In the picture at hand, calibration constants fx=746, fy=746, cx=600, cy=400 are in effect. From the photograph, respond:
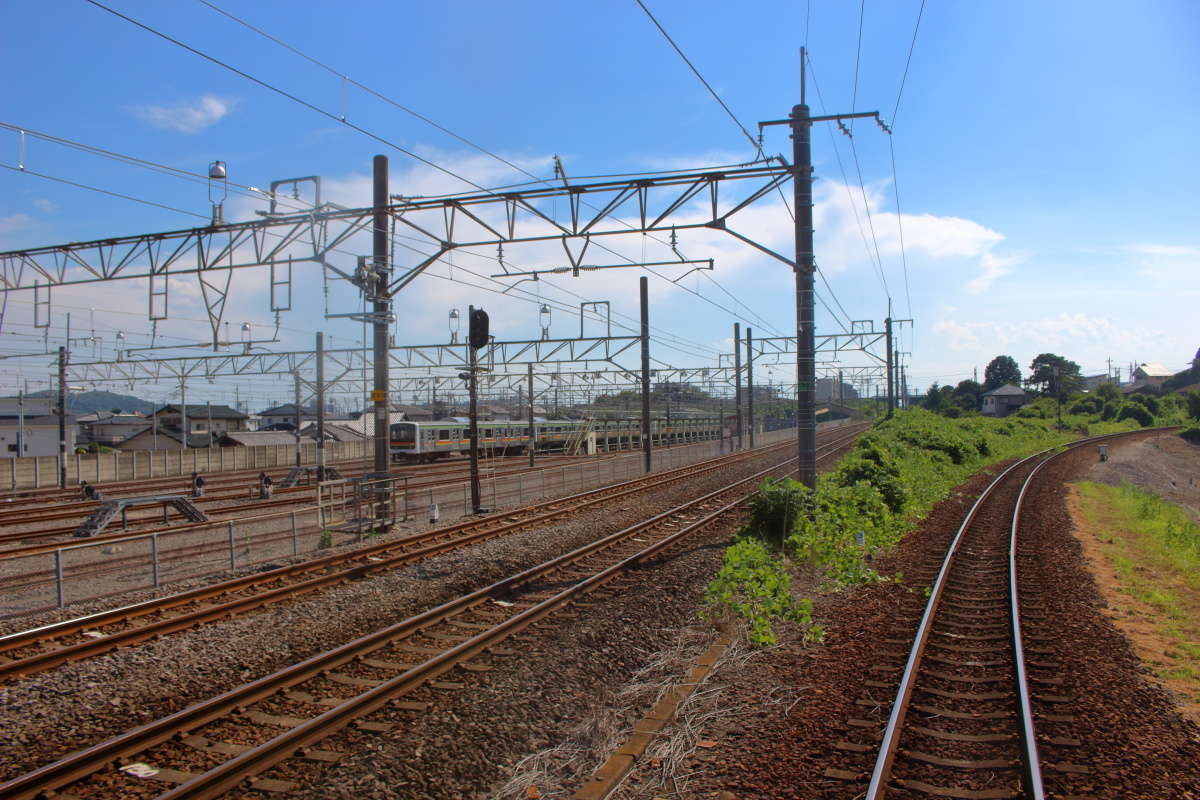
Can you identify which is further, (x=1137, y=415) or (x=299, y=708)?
(x=1137, y=415)

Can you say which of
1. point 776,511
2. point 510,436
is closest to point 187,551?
point 776,511

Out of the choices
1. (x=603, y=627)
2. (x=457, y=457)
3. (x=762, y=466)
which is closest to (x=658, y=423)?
(x=457, y=457)

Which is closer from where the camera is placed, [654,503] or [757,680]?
[757,680]

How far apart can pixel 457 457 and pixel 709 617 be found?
44507 mm

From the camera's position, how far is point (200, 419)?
6931 centimetres

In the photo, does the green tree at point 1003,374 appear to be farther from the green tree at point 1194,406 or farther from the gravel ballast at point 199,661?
the gravel ballast at point 199,661

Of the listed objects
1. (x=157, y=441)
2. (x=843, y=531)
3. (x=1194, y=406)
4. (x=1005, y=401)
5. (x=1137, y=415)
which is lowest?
(x=843, y=531)

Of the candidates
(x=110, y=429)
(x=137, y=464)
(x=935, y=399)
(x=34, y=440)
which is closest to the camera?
(x=137, y=464)

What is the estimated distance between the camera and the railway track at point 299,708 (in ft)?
16.6

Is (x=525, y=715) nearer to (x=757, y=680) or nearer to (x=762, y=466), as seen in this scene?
(x=757, y=680)

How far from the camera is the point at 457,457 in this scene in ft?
170

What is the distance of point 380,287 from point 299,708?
1069 cm

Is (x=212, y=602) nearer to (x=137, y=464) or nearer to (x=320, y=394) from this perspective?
(x=320, y=394)

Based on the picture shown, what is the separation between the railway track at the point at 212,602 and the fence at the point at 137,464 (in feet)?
87.5
